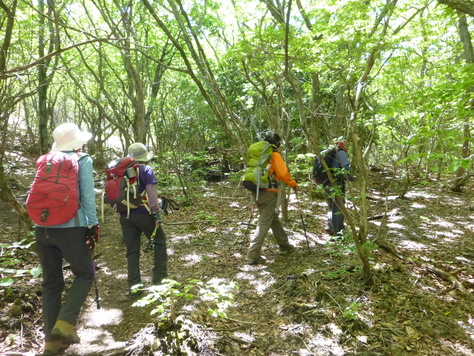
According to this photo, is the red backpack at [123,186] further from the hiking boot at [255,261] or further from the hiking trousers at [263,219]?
the hiking boot at [255,261]

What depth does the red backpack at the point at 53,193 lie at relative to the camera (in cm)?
274

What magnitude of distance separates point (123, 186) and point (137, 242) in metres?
0.84

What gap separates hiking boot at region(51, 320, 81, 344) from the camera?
2.76 meters

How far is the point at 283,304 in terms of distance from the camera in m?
3.73

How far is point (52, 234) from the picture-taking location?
2.85 m

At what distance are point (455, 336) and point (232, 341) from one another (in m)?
2.19

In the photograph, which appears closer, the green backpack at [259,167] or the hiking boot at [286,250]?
the green backpack at [259,167]

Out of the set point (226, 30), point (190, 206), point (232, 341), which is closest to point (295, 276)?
point (232, 341)

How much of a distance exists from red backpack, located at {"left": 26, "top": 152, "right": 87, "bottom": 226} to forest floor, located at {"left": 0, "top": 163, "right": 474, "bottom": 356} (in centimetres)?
69

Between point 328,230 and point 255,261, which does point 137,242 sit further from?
point 328,230

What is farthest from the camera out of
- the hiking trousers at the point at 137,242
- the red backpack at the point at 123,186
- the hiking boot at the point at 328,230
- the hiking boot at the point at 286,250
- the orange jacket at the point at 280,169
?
the hiking boot at the point at 328,230

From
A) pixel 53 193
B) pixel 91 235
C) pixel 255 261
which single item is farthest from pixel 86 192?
pixel 255 261

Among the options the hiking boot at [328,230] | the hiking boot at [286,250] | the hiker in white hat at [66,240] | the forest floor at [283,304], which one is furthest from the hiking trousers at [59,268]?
the hiking boot at [328,230]

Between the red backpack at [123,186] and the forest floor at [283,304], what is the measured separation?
3.61 ft
